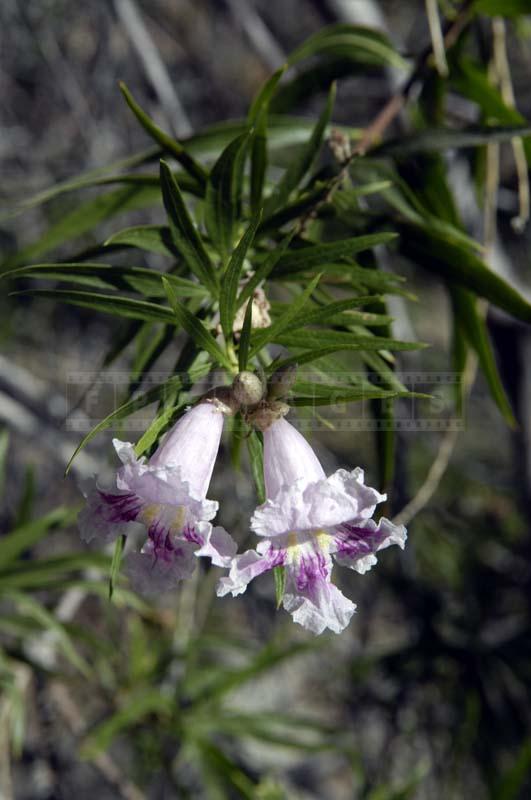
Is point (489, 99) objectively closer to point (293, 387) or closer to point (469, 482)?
point (293, 387)

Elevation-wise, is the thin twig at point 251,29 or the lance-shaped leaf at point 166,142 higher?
the thin twig at point 251,29

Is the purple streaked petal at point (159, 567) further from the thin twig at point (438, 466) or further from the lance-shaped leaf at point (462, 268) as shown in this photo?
the thin twig at point (438, 466)

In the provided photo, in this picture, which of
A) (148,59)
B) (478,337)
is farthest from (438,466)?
(148,59)

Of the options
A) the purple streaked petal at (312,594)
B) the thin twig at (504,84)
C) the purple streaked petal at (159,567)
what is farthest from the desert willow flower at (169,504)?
the thin twig at (504,84)

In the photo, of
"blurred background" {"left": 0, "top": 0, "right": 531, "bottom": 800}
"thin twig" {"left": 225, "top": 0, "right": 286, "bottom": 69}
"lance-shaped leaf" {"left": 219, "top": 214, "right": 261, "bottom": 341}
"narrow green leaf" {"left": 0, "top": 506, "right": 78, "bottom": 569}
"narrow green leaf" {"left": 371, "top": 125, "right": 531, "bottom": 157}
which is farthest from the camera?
"thin twig" {"left": 225, "top": 0, "right": 286, "bottom": 69}

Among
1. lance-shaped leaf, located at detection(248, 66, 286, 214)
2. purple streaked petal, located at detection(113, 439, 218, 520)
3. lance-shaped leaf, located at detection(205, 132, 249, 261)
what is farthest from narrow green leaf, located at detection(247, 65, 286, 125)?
purple streaked petal, located at detection(113, 439, 218, 520)

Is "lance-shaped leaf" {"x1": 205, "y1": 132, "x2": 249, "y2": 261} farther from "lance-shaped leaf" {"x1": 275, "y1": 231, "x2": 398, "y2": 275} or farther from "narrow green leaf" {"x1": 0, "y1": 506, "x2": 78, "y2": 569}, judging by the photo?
"narrow green leaf" {"x1": 0, "y1": 506, "x2": 78, "y2": 569}
